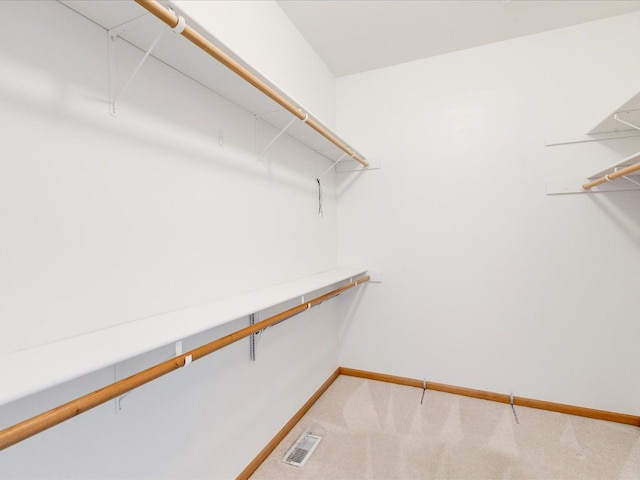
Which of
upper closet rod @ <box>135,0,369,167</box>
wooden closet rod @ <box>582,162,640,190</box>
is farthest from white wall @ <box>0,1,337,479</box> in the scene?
wooden closet rod @ <box>582,162,640,190</box>

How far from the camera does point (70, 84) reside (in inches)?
38.0

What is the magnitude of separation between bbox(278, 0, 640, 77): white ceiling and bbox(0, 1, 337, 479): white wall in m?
1.05

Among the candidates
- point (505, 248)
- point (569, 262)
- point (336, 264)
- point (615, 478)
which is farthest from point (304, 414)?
point (569, 262)

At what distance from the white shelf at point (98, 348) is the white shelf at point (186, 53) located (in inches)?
38.5

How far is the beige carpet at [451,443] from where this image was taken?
176 centimetres

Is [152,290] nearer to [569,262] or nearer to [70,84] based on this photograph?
[70,84]

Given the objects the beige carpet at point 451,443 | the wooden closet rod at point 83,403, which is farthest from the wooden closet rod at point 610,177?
the wooden closet rod at point 83,403

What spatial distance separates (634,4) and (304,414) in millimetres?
3616

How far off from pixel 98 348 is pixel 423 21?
2.71 metres

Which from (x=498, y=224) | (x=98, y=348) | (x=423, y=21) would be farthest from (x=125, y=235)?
(x=498, y=224)

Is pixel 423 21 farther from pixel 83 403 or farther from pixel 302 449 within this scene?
pixel 302 449

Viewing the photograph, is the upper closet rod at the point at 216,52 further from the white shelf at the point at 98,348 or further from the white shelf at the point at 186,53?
the white shelf at the point at 98,348

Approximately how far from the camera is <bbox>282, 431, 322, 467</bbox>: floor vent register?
1.83m

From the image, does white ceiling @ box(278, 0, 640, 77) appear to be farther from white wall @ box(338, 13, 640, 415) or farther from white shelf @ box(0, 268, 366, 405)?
white shelf @ box(0, 268, 366, 405)
